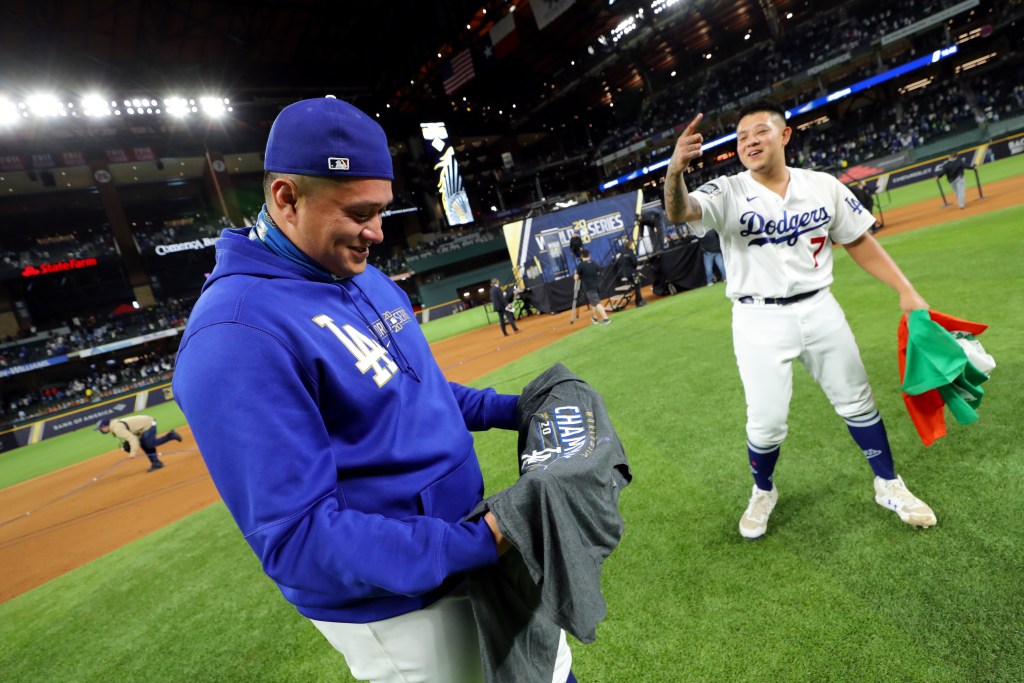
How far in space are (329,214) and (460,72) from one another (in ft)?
62.8

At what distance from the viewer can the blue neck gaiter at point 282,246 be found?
1.14 metres

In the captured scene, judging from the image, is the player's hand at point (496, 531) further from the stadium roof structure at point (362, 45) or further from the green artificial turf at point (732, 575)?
the stadium roof structure at point (362, 45)

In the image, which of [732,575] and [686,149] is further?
[732,575]

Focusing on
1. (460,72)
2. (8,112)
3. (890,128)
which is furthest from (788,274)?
(890,128)

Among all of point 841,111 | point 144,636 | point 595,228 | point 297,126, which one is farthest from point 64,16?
point 841,111

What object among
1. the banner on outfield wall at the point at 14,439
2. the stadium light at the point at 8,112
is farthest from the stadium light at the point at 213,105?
the banner on outfield wall at the point at 14,439

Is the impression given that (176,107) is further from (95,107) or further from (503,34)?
(503,34)

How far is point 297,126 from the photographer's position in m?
1.05

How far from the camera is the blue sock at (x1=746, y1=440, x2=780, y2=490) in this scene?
2695 millimetres

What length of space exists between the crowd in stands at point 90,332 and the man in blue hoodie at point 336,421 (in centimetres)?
3293

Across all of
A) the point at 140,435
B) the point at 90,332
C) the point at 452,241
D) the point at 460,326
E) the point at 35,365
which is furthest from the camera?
the point at 452,241

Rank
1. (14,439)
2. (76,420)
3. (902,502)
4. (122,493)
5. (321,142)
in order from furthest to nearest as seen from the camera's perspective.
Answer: (76,420), (14,439), (122,493), (902,502), (321,142)

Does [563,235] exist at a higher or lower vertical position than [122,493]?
higher

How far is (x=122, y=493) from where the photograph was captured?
8422 mm
